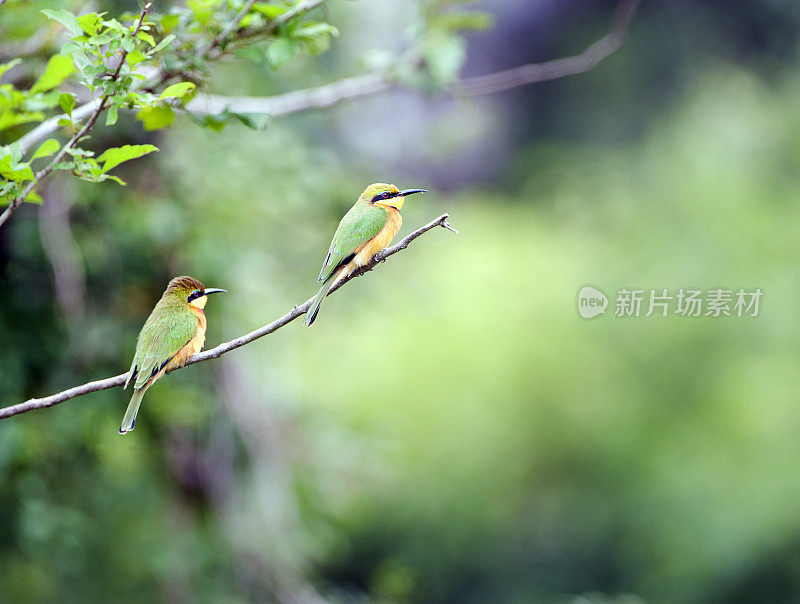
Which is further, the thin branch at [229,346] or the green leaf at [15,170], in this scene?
the green leaf at [15,170]

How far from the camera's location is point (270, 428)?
3408mm

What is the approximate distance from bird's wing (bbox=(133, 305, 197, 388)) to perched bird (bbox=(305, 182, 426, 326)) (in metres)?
0.21

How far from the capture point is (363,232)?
120 centimetres

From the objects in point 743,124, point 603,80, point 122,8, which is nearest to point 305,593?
point 122,8

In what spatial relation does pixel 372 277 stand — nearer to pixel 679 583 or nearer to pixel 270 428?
pixel 270 428

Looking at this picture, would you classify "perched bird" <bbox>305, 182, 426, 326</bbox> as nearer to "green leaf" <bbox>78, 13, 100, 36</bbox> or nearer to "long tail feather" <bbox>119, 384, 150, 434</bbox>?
"long tail feather" <bbox>119, 384, 150, 434</bbox>

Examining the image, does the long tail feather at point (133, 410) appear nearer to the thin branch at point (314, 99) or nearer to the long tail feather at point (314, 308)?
the long tail feather at point (314, 308)

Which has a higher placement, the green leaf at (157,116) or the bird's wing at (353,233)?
the green leaf at (157,116)

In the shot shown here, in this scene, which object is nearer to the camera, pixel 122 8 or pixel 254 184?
pixel 122 8

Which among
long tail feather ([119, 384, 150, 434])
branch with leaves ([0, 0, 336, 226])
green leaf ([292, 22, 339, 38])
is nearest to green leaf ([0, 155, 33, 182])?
branch with leaves ([0, 0, 336, 226])

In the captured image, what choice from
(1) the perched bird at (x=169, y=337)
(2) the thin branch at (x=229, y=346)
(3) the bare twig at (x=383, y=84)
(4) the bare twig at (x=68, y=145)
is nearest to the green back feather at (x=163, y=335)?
(1) the perched bird at (x=169, y=337)

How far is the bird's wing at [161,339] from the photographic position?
1172mm

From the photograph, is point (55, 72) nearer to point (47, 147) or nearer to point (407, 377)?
point (47, 147)

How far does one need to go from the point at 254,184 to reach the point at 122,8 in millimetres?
671
